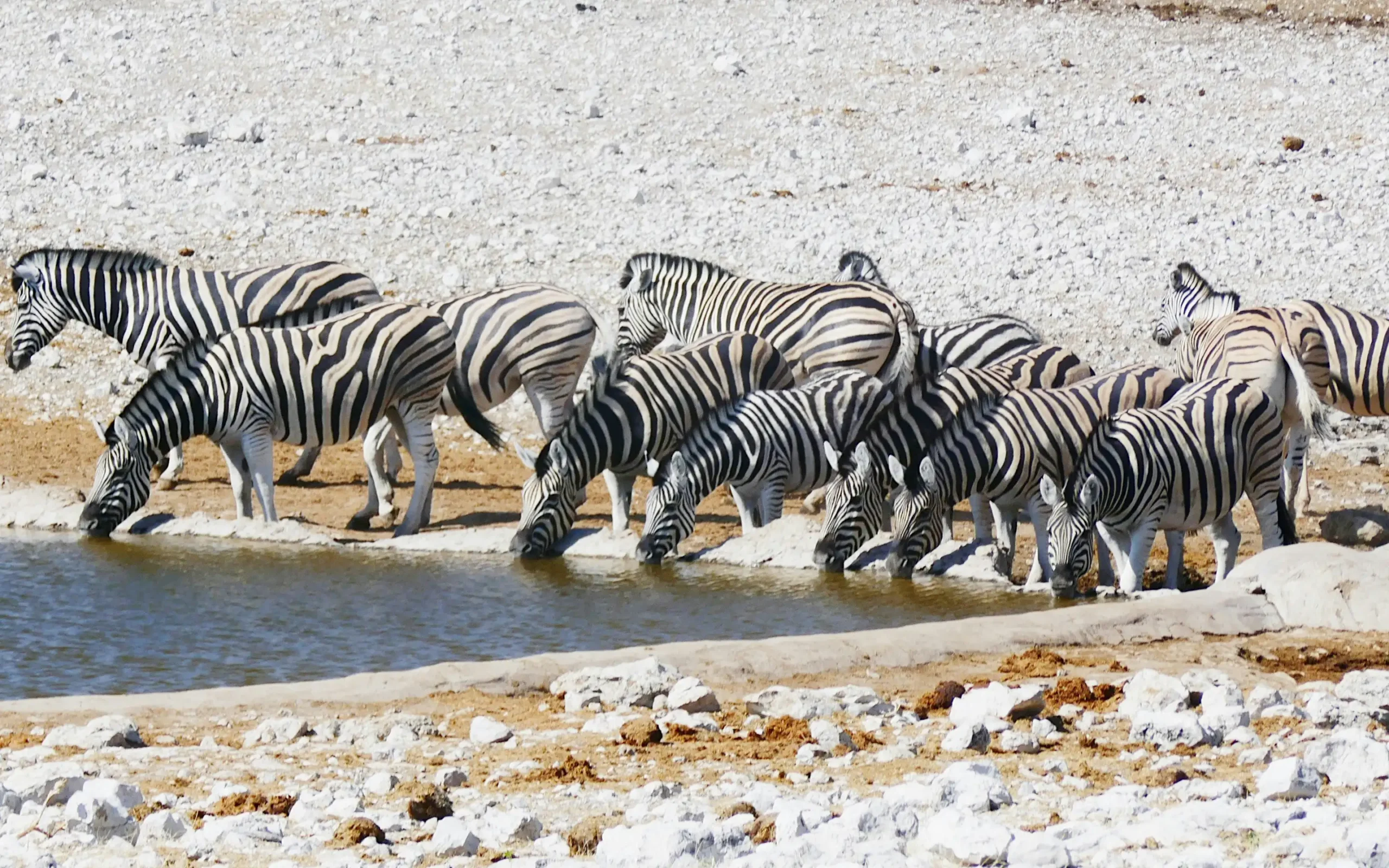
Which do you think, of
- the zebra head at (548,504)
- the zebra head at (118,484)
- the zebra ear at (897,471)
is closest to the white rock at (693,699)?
the zebra ear at (897,471)

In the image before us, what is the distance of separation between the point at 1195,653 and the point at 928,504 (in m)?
3.50

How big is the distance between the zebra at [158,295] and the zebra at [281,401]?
1425 millimetres

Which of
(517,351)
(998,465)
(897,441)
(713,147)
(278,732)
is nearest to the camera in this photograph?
(278,732)

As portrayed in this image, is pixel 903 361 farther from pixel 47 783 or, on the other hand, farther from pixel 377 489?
pixel 47 783

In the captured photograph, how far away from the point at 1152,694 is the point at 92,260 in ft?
37.7

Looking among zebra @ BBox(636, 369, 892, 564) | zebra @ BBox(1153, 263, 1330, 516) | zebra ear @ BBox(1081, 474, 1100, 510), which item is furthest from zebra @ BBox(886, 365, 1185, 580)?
zebra @ BBox(1153, 263, 1330, 516)

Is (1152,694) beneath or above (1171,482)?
beneath

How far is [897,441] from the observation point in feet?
47.5

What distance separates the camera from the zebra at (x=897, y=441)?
13.7 m

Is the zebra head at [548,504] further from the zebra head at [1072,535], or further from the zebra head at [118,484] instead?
the zebra head at [1072,535]

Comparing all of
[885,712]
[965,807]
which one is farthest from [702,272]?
[965,807]

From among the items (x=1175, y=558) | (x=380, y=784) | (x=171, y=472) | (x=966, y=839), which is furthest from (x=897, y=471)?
(x=966, y=839)

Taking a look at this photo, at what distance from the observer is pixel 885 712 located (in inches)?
329

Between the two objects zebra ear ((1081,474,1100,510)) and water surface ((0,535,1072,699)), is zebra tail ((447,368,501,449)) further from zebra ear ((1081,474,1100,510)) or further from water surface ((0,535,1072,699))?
zebra ear ((1081,474,1100,510))
